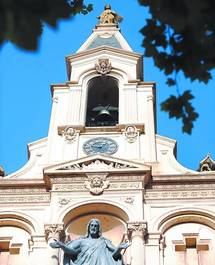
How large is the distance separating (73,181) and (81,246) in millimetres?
2993

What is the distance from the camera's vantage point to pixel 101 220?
16953mm

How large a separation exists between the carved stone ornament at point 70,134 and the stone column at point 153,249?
14.4 ft

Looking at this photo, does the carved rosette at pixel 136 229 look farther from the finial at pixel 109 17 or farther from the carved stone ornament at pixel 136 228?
the finial at pixel 109 17

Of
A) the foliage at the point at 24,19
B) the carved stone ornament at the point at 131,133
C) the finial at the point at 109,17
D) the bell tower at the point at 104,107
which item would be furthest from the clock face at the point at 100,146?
the foliage at the point at 24,19

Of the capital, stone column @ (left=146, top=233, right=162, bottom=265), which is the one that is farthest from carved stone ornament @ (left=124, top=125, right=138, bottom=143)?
stone column @ (left=146, top=233, right=162, bottom=265)

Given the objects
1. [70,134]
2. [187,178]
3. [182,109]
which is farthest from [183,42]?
[70,134]

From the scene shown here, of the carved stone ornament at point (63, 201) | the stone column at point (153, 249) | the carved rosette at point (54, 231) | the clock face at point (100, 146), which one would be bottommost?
the stone column at point (153, 249)

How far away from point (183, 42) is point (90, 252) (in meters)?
9.08

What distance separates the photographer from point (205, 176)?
17.4 metres

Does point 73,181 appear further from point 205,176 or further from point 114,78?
point 114,78

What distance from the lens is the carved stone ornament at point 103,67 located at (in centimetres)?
2178

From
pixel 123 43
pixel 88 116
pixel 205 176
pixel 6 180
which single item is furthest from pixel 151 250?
pixel 123 43

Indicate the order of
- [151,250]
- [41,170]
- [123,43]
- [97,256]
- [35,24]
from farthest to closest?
[123,43] < [41,170] < [151,250] < [97,256] < [35,24]

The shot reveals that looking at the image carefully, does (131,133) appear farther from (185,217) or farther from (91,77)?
(185,217)
